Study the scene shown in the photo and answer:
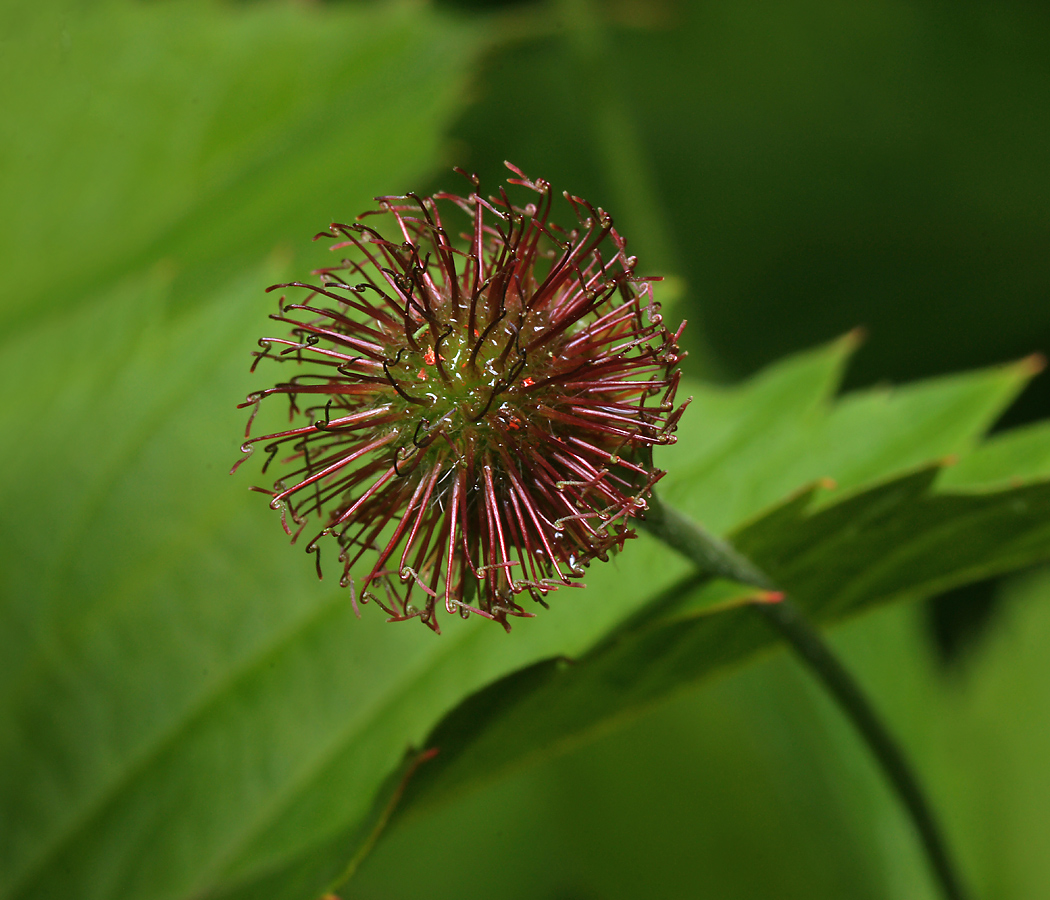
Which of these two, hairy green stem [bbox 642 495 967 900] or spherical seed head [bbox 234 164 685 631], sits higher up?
spherical seed head [bbox 234 164 685 631]

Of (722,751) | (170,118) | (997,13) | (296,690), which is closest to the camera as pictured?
(296,690)

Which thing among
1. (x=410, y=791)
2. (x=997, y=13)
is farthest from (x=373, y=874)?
(x=997, y=13)

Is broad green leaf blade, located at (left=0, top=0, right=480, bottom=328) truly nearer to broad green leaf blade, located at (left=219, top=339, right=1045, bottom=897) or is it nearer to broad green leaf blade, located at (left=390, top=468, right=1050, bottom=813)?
broad green leaf blade, located at (left=219, top=339, right=1045, bottom=897)

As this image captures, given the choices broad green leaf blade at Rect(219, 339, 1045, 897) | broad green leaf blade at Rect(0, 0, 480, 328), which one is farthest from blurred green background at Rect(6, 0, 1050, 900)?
broad green leaf blade at Rect(219, 339, 1045, 897)

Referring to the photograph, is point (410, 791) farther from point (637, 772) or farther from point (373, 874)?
point (373, 874)

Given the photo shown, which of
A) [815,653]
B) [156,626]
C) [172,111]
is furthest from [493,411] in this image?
[172,111]

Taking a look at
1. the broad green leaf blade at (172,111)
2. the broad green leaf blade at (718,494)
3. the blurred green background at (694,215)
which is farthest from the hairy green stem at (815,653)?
the broad green leaf blade at (172,111)

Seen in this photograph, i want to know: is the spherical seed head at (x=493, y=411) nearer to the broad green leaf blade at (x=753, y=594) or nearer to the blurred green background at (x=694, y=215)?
the broad green leaf blade at (x=753, y=594)
